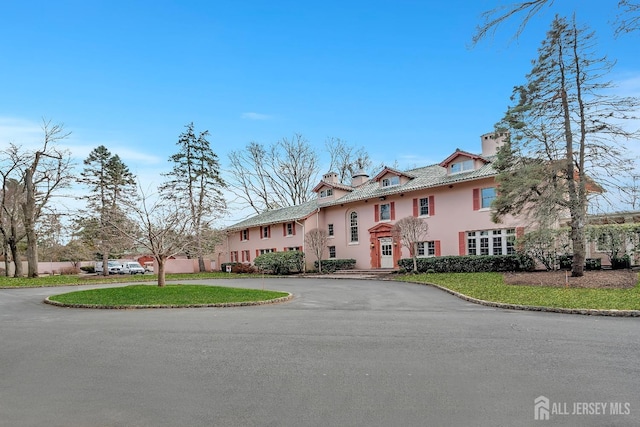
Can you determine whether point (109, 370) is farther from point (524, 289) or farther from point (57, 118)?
point (57, 118)

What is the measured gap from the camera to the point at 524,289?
14.1 meters

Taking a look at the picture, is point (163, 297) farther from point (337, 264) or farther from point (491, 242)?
point (491, 242)

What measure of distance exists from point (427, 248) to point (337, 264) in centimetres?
703

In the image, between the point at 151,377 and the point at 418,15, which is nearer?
the point at 151,377

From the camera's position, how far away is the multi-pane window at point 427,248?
2554 cm

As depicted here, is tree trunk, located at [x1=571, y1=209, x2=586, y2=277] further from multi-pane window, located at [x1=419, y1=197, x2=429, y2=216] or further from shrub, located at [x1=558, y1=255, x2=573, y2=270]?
multi-pane window, located at [x1=419, y1=197, x2=429, y2=216]

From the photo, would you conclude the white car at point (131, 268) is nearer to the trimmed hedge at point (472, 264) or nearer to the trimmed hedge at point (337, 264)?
the trimmed hedge at point (337, 264)

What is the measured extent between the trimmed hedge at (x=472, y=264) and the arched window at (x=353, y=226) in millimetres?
6608

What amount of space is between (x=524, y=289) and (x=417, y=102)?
806cm

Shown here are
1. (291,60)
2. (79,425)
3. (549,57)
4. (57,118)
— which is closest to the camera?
(79,425)

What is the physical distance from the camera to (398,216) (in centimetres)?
2761

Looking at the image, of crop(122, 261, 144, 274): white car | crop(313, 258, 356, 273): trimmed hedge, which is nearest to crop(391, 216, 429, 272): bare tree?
crop(313, 258, 356, 273): trimmed hedge

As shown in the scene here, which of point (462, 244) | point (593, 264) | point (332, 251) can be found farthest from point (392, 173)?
point (593, 264)

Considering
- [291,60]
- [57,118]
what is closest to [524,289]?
[291,60]
